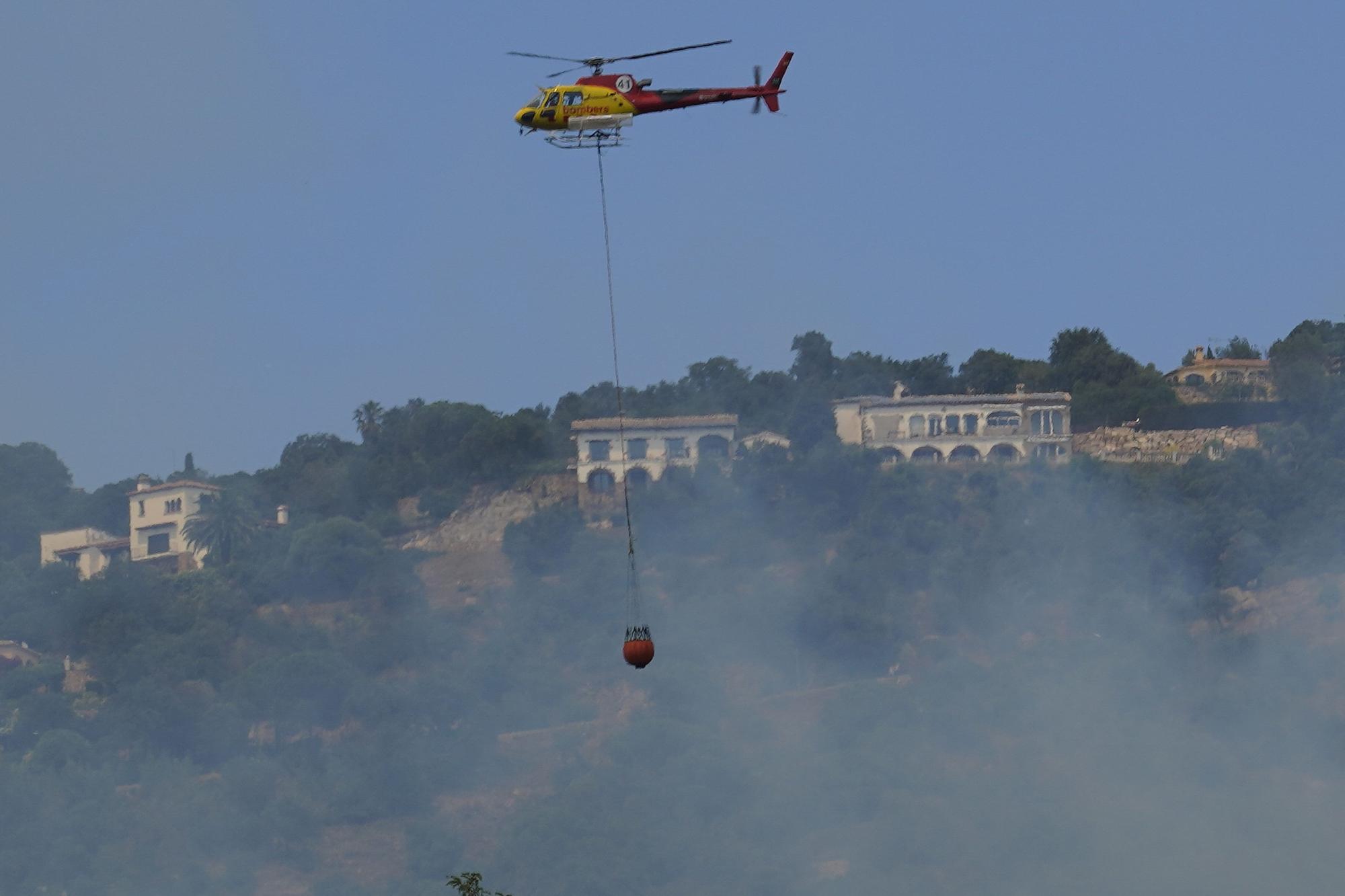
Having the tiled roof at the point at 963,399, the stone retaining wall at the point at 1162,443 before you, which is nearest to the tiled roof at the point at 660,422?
the tiled roof at the point at 963,399

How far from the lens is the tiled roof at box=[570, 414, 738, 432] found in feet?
380

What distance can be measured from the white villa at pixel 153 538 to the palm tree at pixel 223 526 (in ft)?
2.39

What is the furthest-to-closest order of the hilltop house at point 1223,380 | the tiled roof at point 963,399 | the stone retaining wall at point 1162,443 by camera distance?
the hilltop house at point 1223,380
the stone retaining wall at point 1162,443
the tiled roof at point 963,399

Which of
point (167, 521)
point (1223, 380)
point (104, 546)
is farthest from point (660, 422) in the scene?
point (1223, 380)

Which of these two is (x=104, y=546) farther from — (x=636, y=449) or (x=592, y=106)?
(x=592, y=106)

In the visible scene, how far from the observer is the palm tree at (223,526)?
4646 inches

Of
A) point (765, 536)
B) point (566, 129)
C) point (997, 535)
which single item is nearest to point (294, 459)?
point (765, 536)

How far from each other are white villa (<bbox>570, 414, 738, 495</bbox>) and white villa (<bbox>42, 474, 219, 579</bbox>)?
1890 cm

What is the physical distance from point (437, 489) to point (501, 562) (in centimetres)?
738

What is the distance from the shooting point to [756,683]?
10812cm

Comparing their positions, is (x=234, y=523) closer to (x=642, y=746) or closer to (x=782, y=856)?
(x=642, y=746)

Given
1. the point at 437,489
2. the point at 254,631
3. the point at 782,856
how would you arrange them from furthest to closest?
the point at 437,489, the point at 254,631, the point at 782,856

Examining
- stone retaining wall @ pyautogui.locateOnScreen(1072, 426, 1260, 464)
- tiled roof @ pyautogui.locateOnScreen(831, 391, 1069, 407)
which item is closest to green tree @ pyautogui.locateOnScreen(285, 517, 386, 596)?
tiled roof @ pyautogui.locateOnScreen(831, 391, 1069, 407)

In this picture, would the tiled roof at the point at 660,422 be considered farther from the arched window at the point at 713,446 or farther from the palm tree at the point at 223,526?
the palm tree at the point at 223,526
